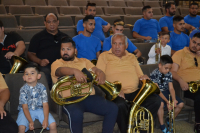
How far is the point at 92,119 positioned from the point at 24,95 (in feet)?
2.25

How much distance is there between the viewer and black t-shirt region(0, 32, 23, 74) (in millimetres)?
2922

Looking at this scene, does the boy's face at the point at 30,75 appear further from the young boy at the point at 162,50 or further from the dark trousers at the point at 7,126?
the young boy at the point at 162,50

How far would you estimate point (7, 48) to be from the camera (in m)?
3.03

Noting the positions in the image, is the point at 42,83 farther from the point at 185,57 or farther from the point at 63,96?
the point at 185,57

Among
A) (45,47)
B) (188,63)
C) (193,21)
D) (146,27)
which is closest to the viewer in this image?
(188,63)

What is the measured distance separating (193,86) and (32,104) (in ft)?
6.37

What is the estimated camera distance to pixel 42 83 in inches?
97.0

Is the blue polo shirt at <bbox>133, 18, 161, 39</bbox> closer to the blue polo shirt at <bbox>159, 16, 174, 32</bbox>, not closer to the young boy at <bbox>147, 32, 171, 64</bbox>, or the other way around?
the blue polo shirt at <bbox>159, 16, 174, 32</bbox>

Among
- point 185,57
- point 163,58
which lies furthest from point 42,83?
point 185,57

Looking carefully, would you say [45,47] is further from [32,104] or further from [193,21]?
[193,21]

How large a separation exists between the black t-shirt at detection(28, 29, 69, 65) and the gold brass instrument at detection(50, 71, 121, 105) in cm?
99

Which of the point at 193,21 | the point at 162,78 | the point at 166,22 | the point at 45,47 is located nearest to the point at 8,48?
the point at 45,47

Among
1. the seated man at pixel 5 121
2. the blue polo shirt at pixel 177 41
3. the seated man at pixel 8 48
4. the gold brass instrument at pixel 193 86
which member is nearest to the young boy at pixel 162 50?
the blue polo shirt at pixel 177 41

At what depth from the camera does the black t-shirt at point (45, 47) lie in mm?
3260
